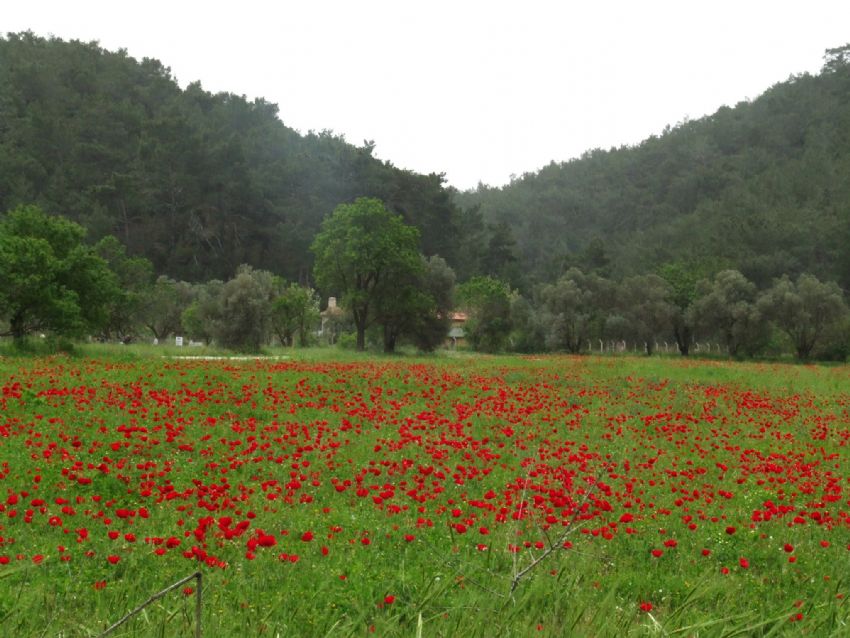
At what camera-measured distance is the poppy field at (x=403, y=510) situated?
4766mm

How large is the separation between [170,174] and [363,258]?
49831mm

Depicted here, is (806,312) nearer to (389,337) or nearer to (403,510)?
(389,337)

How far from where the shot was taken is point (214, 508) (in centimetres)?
812

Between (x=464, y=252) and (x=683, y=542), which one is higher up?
(x=464, y=252)

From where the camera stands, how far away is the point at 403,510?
8805 mm

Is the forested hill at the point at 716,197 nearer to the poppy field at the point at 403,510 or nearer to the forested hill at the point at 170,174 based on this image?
the forested hill at the point at 170,174

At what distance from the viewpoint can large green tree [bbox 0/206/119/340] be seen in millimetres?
25062

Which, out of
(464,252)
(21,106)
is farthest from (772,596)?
(21,106)

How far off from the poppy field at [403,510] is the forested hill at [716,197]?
215ft

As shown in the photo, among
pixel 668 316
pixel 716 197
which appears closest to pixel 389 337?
pixel 668 316

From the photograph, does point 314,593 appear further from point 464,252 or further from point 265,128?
point 265,128

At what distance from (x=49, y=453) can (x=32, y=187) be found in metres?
74.9

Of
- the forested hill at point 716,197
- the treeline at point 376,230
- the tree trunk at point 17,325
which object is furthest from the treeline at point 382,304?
the forested hill at point 716,197

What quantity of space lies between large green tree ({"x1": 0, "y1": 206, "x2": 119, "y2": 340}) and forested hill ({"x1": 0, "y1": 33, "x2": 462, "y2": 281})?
4837cm
